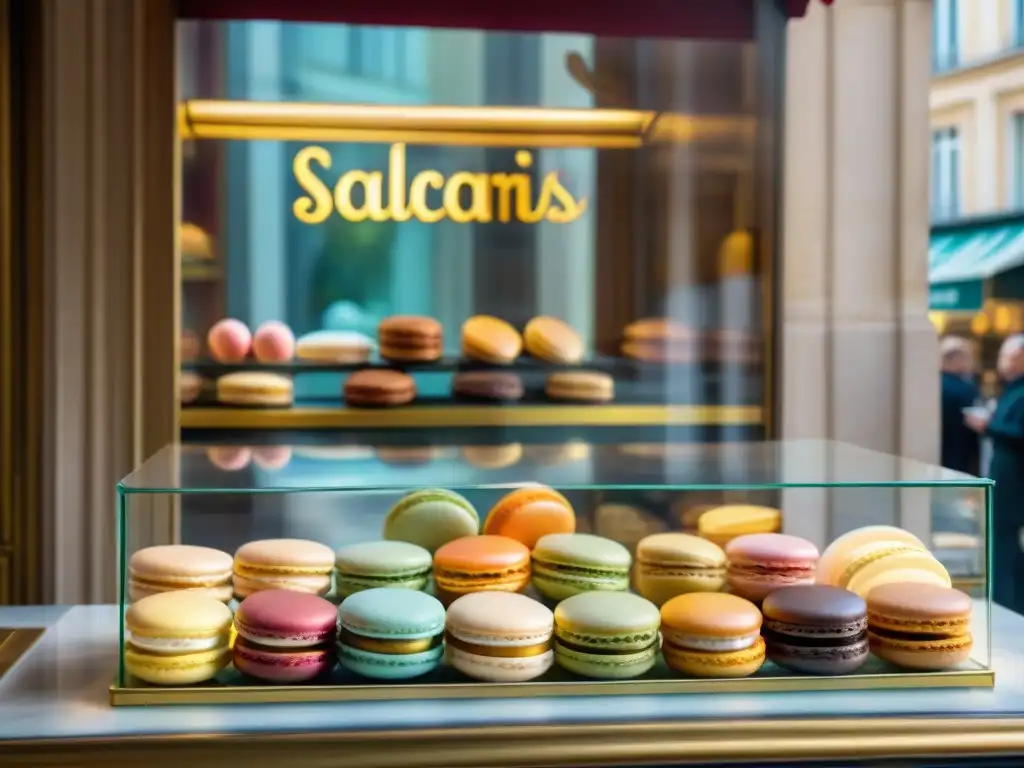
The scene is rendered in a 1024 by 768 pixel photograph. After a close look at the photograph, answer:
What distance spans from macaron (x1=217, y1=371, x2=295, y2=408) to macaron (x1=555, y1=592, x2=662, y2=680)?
146 centimetres

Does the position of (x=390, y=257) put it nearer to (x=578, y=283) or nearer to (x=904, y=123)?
(x=578, y=283)

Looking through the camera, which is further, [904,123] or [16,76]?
[904,123]

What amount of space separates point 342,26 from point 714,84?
3.20ft

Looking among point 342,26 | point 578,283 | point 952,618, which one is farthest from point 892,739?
point 342,26

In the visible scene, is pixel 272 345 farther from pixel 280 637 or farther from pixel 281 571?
pixel 280 637

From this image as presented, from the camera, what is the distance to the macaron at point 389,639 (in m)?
1.47

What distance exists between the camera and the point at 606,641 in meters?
1.49

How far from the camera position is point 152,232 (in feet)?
8.74

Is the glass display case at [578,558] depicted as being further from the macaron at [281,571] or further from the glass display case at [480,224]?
the glass display case at [480,224]

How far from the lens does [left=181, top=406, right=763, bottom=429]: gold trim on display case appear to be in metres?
2.79

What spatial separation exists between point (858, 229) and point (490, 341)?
3.23ft

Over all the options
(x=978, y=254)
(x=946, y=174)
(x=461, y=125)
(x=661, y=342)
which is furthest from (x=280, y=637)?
(x=946, y=174)

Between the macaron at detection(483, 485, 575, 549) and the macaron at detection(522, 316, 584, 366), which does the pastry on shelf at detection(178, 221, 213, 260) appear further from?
the macaron at detection(483, 485, 575, 549)

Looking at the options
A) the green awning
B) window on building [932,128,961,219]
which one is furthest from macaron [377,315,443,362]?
window on building [932,128,961,219]
